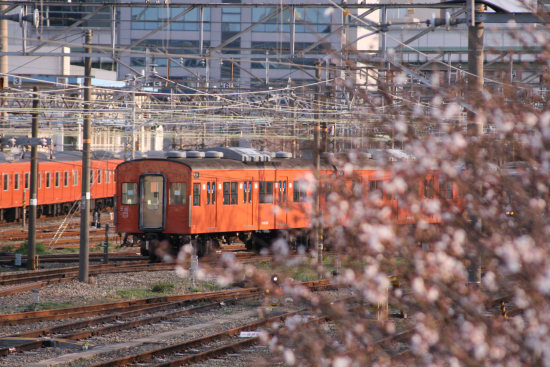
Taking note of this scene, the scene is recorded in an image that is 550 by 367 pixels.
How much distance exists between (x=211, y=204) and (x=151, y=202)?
5.74 feet

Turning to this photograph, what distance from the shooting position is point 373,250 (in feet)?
12.9

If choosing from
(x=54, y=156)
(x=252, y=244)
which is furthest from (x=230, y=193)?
(x=54, y=156)

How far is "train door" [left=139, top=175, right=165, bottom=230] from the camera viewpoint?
880 inches

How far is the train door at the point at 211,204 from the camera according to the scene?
869 inches

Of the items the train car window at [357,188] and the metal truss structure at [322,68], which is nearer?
the train car window at [357,188]

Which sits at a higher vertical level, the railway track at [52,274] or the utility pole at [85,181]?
the utility pole at [85,181]

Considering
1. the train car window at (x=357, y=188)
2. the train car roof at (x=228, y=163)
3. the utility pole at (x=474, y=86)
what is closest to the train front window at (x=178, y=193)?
the train car roof at (x=228, y=163)

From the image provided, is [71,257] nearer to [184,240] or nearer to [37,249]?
[37,249]

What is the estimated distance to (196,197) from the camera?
2178cm

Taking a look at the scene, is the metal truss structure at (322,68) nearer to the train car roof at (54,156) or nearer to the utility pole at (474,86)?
the utility pole at (474,86)

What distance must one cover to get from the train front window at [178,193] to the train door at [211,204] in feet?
2.18

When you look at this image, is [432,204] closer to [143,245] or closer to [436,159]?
[436,159]

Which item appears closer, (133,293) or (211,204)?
(133,293)

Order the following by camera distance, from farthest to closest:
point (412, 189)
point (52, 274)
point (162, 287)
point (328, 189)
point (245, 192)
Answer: point (245, 192) < point (52, 274) < point (162, 287) < point (328, 189) < point (412, 189)
